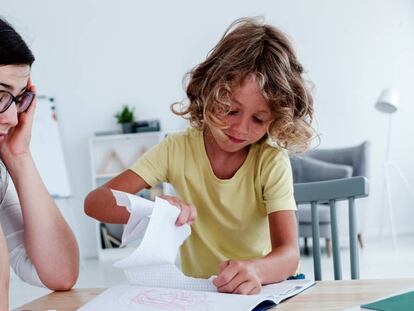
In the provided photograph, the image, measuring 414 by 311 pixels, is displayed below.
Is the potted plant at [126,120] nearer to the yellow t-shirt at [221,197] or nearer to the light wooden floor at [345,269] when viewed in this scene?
the light wooden floor at [345,269]

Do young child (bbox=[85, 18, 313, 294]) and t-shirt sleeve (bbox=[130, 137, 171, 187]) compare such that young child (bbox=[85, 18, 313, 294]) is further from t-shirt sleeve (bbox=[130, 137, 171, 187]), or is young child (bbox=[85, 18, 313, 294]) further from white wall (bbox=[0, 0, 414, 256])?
white wall (bbox=[0, 0, 414, 256])

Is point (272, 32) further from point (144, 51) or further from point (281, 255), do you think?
point (144, 51)

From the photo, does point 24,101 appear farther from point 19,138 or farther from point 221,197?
point 221,197

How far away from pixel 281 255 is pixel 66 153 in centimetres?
466

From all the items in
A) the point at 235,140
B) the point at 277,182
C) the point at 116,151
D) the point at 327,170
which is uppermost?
the point at 235,140

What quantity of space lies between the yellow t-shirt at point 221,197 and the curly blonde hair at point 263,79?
8 centimetres

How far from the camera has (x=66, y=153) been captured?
561cm

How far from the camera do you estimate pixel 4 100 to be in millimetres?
1133

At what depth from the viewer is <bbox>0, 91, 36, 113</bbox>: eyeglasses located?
1129 mm

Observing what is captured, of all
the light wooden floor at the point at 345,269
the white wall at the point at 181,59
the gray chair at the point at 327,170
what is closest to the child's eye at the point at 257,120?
the light wooden floor at the point at 345,269

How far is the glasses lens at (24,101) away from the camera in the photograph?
1.22 meters

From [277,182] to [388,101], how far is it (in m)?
4.07

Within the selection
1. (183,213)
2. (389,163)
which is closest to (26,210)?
(183,213)

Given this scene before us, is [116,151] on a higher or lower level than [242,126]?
lower
